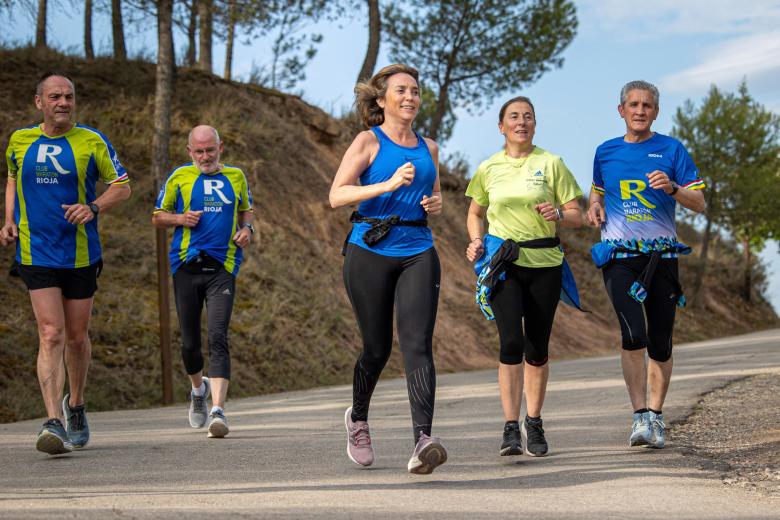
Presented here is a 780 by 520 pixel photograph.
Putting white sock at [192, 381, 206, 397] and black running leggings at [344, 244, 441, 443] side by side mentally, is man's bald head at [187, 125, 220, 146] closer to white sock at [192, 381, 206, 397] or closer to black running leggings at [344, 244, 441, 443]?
white sock at [192, 381, 206, 397]

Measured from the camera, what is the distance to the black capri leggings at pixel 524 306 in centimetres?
734

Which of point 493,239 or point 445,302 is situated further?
point 445,302

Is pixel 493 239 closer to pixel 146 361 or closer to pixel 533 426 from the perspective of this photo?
pixel 533 426

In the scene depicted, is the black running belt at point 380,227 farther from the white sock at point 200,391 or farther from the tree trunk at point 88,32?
the tree trunk at point 88,32

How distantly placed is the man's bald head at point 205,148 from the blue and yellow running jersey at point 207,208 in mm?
70

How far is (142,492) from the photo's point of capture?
233 inches

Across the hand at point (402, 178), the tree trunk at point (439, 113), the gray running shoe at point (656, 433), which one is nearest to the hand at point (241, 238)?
the hand at point (402, 178)

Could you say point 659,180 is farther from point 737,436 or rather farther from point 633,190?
point 737,436

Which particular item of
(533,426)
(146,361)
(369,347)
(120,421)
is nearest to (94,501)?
(369,347)

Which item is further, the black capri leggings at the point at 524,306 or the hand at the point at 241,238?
the hand at the point at 241,238

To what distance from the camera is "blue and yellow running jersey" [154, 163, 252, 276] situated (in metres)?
9.39

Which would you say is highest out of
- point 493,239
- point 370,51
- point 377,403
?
point 370,51

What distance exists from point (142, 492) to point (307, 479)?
973 mm

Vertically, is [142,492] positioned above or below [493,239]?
below
